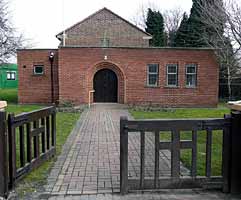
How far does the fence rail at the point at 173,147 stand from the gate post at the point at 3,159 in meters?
1.63

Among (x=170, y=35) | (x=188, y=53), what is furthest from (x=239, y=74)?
(x=170, y=35)

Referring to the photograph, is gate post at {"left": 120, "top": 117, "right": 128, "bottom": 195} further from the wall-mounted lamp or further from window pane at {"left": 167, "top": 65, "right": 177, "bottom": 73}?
the wall-mounted lamp

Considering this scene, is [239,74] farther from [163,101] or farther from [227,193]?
[227,193]

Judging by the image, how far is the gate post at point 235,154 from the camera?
4441 mm

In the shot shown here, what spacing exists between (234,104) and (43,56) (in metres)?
18.4

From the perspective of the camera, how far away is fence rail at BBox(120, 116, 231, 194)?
4.49 metres

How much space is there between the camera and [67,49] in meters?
20.1

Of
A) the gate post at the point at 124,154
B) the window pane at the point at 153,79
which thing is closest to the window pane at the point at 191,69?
the window pane at the point at 153,79

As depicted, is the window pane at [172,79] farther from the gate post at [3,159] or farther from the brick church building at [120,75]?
the gate post at [3,159]

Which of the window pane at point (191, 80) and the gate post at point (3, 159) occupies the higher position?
the window pane at point (191, 80)

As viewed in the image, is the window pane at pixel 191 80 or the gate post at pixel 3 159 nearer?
the gate post at pixel 3 159

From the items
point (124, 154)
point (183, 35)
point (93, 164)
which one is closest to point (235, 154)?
point (124, 154)

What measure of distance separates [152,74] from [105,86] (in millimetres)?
3407

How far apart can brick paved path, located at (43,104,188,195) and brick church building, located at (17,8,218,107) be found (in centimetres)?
1087
